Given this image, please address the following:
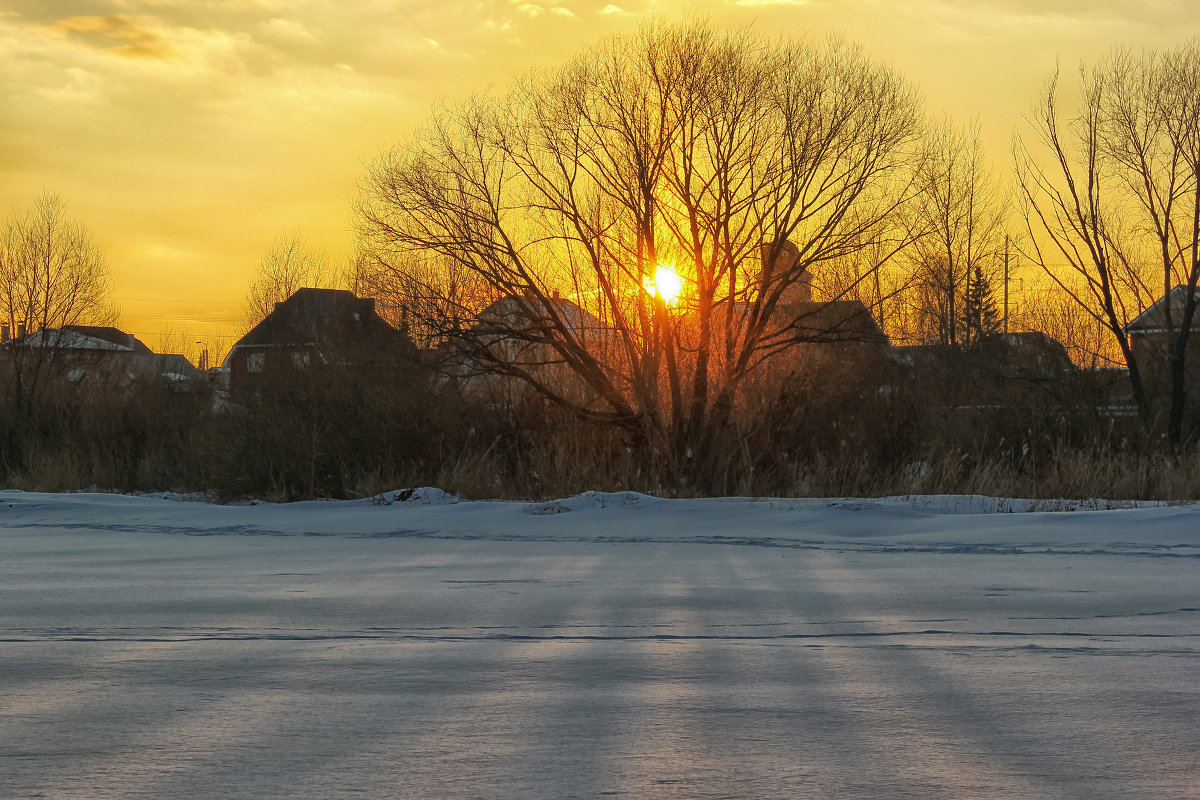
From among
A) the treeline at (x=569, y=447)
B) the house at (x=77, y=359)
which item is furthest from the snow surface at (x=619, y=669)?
the house at (x=77, y=359)

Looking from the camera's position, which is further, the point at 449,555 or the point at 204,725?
the point at 449,555

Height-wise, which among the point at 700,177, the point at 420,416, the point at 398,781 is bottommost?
the point at 398,781

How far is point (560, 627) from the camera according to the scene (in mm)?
5215

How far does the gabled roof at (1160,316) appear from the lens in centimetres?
2327

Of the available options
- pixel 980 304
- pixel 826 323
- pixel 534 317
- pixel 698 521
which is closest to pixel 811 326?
pixel 826 323

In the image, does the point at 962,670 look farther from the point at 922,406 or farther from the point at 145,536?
the point at 922,406

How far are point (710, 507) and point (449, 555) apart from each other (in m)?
3.36

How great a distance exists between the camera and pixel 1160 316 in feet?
78.5

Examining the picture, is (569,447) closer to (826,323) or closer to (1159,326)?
(826,323)

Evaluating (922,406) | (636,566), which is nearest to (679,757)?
(636,566)

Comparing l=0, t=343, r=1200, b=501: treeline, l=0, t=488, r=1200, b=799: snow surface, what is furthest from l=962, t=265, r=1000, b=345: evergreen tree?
l=0, t=488, r=1200, b=799: snow surface

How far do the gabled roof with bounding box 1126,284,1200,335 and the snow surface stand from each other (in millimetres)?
16195

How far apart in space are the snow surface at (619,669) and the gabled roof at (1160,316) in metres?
16.2

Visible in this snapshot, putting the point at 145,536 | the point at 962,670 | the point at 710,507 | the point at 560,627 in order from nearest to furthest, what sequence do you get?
the point at 962,670, the point at 560,627, the point at 145,536, the point at 710,507
